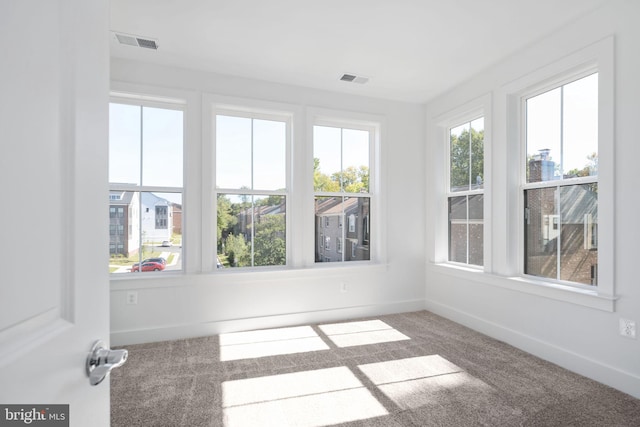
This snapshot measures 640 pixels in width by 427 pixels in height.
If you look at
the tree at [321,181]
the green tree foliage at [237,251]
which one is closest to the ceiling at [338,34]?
the tree at [321,181]

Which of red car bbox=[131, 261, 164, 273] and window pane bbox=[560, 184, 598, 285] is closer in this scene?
window pane bbox=[560, 184, 598, 285]

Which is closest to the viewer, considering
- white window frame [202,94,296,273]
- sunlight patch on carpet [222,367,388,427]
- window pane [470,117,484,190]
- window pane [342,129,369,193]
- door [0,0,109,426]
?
door [0,0,109,426]

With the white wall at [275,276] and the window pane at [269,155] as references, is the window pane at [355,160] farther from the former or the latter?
the window pane at [269,155]

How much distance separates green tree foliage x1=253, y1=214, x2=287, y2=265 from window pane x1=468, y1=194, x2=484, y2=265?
7.30ft

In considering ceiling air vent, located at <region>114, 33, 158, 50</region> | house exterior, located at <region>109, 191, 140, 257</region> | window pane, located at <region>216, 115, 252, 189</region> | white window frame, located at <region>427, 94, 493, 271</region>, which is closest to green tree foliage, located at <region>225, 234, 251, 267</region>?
window pane, located at <region>216, 115, 252, 189</region>

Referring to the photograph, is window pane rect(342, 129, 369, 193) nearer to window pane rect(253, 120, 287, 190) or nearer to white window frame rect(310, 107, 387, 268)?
white window frame rect(310, 107, 387, 268)

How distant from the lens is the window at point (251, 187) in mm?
3719

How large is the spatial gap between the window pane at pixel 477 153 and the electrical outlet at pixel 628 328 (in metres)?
1.84

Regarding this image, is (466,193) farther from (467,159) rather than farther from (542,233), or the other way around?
(542,233)

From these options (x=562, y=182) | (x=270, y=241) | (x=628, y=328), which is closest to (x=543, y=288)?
(x=628, y=328)

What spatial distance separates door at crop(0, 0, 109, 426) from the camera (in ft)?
1.48

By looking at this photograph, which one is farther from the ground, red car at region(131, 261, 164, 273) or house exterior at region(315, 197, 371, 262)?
house exterior at region(315, 197, 371, 262)

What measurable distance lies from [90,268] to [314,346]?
281 centimetres

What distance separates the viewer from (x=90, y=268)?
69 centimetres
